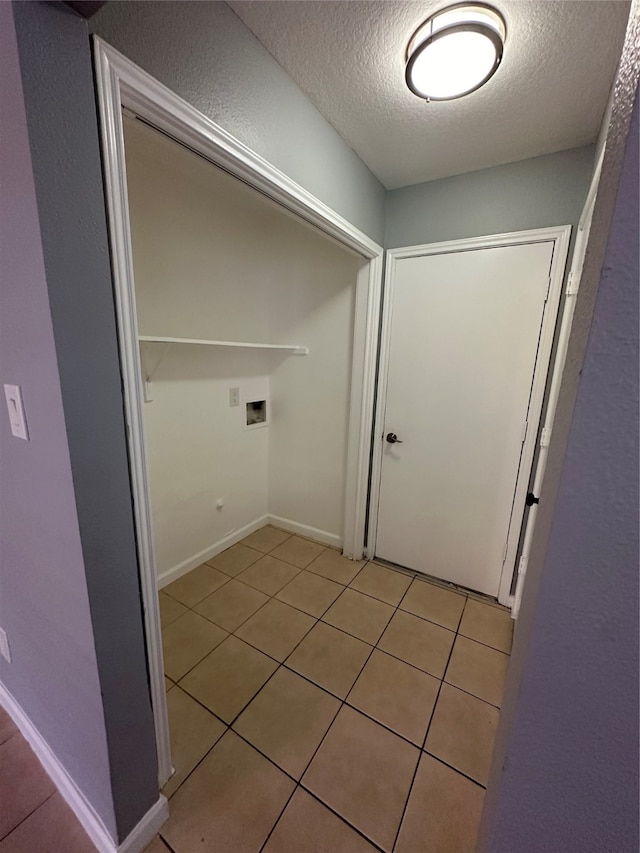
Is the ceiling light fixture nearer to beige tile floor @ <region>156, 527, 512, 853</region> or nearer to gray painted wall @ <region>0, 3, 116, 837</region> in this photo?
gray painted wall @ <region>0, 3, 116, 837</region>

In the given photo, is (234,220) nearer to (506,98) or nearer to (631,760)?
(506,98)

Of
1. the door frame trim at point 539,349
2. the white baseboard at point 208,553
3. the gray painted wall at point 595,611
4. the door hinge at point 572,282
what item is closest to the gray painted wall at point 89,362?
the gray painted wall at point 595,611

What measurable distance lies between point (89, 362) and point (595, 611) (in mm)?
984

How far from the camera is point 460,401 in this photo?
198cm

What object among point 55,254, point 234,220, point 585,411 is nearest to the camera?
point 585,411

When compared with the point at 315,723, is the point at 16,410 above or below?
above

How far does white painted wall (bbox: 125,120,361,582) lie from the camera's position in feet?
6.02

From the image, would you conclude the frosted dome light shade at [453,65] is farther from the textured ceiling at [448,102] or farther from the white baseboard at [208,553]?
the white baseboard at [208,553]

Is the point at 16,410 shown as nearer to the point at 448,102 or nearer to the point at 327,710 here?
the point at 327,710

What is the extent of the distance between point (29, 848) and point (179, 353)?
1959mm

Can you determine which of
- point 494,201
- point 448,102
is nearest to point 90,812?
point 448,102

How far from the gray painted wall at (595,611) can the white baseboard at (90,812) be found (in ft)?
3.69

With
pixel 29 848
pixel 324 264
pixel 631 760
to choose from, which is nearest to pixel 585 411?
pixel 631 760

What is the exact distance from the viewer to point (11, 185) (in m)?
0.67
